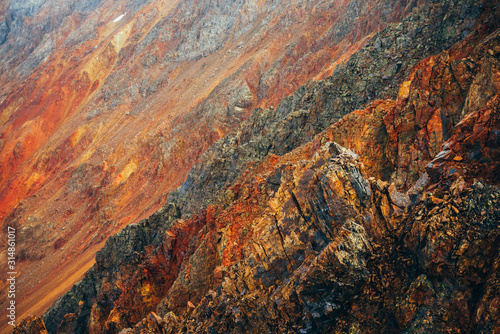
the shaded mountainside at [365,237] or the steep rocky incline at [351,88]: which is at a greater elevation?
the shaded mountainside at [365,237]

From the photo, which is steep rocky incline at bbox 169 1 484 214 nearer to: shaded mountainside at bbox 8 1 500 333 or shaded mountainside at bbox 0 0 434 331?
shaded mountainside at bbox 0 0 434 331

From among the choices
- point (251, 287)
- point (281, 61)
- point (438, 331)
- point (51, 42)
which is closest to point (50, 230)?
point (281, 61)

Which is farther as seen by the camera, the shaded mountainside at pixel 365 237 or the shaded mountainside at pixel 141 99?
the shaded mountainside at pixel 141 99

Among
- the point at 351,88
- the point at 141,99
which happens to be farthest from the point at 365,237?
the point at 141,99

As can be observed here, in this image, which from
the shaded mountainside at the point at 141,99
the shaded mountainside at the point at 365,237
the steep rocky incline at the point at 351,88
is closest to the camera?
the shaded mountainside at the point at 365,237

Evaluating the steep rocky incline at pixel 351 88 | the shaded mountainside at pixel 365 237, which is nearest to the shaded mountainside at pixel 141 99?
the steep rocky incline at pixel 351 88

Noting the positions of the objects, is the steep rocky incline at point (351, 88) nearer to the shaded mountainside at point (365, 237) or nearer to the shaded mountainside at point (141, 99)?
the shaded mountainside at point (141, 99)

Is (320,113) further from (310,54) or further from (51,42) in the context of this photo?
(51,42)

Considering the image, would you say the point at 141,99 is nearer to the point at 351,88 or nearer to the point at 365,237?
the point at 351,88
